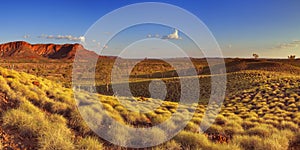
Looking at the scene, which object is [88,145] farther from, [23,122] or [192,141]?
[192,141]

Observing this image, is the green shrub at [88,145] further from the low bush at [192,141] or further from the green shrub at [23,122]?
the low bush at [192,141]

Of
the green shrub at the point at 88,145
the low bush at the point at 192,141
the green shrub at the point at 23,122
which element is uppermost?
the green shrub at the point at 23,122

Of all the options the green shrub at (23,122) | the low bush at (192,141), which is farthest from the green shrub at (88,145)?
the low bush at (192,141)

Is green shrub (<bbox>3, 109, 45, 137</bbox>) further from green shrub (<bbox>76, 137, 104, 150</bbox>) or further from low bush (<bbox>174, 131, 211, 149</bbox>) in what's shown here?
low bush (<bbox>174, 131, 211, 149</bbox>)

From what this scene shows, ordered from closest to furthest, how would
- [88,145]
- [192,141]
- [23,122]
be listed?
1. [88,145]
2. [23,122]
3. [192,141]

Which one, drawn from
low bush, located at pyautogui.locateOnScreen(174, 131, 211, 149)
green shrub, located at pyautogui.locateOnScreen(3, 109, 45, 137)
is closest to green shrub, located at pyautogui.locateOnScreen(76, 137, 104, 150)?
green shrub, located at pyautogui.locateOnScreen(3, 109, 45, 137)

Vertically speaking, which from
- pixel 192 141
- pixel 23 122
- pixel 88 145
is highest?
pixel 23 122

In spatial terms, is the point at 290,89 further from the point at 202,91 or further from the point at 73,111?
the point at 73,111

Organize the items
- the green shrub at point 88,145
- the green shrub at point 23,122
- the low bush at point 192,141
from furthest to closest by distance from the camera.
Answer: the low bush at point 192,141
the green shrub at point 23,122
the green shrub at point 88,145

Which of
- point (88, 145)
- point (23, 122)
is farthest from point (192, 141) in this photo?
point (23, 122)

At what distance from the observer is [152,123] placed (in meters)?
10.6

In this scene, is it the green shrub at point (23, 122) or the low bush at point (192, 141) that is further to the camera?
the low bush at point (192, 141)

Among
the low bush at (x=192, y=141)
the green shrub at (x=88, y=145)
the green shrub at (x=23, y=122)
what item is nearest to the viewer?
the green shrub at (x=88, y=145)

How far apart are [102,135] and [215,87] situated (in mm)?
39881
